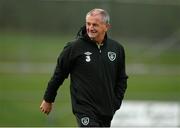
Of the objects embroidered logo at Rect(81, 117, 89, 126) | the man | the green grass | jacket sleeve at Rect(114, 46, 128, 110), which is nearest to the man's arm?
the man

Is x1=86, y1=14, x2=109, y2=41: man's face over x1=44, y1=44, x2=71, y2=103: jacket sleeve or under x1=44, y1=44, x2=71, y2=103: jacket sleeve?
over

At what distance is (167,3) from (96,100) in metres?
12.2

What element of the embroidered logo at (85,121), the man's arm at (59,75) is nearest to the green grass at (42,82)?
the man's arm at (59,75)

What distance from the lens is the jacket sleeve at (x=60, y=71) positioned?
28.8 ft

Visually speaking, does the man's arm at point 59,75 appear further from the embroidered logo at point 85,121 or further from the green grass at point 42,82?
the green grass at point 42,82

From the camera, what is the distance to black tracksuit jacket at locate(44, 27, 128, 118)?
345 inches

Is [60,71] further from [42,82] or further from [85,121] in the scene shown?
[42,82]

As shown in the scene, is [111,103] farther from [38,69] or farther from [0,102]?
[38,69]

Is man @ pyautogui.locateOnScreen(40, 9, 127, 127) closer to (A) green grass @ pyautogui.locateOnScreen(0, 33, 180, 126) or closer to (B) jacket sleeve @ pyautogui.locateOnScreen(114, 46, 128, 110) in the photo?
(B) jacket sleeve @ pyautogui.locateOnScreen(114, 46, 128, 110)

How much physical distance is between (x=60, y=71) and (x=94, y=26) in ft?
1.94

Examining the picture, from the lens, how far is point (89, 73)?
878cm

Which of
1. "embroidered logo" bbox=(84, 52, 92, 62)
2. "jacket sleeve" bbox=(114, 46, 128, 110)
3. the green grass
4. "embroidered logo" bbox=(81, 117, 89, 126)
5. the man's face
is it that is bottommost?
the green grass

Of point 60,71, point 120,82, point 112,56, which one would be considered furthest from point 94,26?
point 120,82

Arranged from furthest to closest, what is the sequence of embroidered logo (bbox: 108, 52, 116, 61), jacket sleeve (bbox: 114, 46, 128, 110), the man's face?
jacket sleeve (bbox: 114, 46, 128, 110), embroidered logo (bbox: 108, 52, 116, 61), the man's face
